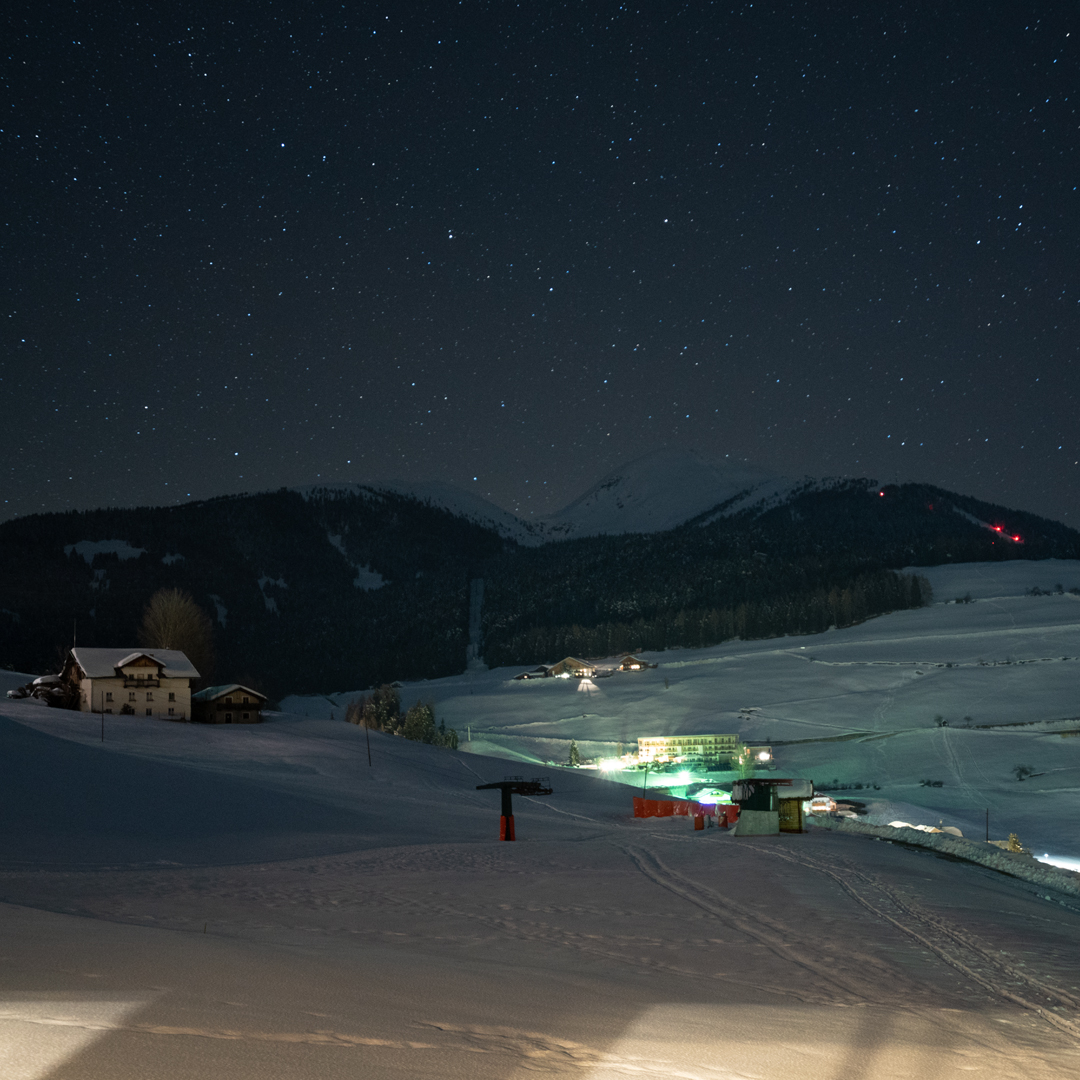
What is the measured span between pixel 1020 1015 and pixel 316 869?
1429cm

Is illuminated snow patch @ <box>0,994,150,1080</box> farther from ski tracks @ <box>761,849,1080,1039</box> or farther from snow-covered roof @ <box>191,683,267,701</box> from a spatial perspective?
snow-covered roof @ <box>191,683,267,701</box>

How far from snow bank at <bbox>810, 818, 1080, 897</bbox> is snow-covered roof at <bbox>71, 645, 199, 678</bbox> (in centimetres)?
4444

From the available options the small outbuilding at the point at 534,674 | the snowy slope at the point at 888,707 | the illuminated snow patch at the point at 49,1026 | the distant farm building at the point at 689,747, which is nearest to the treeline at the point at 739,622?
the snowy slope at the point at 888,707

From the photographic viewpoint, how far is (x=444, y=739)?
79938mm

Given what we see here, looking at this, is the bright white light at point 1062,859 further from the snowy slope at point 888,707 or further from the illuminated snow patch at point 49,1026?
the illuminated snow patch at point 49,1026

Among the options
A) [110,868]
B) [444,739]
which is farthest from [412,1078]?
[444,739]

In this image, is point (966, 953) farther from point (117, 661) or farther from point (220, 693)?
point (117, 661)

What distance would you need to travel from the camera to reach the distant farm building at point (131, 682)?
59.9m

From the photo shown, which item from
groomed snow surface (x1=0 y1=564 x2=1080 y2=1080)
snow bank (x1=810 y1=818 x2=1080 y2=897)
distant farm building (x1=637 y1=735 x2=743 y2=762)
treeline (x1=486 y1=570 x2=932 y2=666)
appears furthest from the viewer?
treeline (x1=486 y1=570 x2=932 y2=666)

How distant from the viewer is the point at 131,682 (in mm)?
60656

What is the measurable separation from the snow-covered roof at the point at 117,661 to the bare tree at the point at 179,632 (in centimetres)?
2014

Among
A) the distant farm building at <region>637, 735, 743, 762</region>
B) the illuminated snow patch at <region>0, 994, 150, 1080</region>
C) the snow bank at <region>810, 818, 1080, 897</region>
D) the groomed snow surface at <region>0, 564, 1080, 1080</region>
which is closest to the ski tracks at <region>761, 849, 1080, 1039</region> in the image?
the groomed snow surface at <region>0, 564, 1080, 1080</region>

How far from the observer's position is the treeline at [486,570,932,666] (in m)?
149

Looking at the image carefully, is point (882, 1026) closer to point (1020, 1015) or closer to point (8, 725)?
point (1020, 1015)
